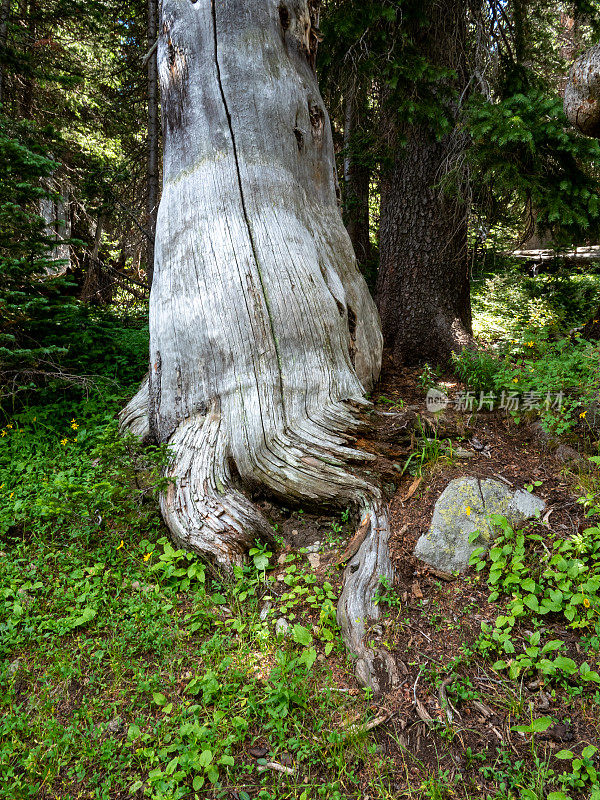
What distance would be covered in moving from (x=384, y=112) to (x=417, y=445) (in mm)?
4353

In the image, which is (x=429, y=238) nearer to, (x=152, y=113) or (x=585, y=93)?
(x=585, y=93)

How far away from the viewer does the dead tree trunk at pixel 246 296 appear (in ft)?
11.9

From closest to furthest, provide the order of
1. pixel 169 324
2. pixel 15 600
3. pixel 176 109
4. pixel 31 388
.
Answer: pixel 15 600
pixel 169 324
pixel 176 109
pixel 31 388

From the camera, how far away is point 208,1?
4.47 meters

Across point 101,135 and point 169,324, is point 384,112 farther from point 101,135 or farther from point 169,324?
point 101,135

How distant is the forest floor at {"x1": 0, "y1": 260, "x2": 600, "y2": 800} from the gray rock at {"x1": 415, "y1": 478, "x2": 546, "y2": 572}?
82mm

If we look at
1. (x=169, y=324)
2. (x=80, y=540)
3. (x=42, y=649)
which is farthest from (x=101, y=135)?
(x=42, y=649)

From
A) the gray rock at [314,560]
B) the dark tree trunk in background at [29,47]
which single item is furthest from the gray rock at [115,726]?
the dark tree trunk in background at [29,47]

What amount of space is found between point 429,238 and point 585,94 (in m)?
2.34

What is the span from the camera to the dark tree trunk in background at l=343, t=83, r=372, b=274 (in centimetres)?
622

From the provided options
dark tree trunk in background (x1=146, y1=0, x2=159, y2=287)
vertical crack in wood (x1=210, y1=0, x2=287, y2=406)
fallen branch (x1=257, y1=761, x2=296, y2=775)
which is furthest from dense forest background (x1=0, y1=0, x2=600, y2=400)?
fallen branch (x1=257, y1=761, x2=296, y2=775)

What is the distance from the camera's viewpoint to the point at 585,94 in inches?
124

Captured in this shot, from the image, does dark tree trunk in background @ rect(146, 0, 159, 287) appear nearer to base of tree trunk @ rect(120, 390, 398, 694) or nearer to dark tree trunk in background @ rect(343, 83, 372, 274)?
dark tree trunk in background @ rect(343, 83, 372, 274)

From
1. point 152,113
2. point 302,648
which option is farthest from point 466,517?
point 152,113
